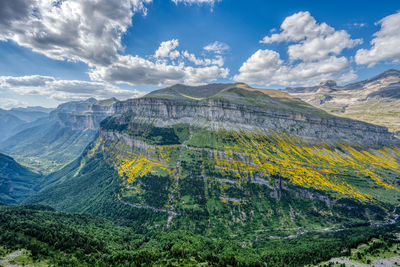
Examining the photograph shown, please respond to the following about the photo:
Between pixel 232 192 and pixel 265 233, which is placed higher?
pixel 232 192

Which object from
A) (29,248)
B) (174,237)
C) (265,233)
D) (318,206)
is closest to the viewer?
(29,248)

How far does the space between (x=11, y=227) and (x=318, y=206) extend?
784 feet

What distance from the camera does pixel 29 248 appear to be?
230ft

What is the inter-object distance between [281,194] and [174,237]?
135 meters

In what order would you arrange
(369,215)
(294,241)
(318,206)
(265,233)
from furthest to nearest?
(318,206) < (369,215) < (265,233) < (294,241)

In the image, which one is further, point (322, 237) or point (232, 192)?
point (232, 192)

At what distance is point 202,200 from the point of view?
19162 cm

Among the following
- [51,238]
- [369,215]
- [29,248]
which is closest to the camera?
[29,248]

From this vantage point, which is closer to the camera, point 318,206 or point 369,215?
point 369,215

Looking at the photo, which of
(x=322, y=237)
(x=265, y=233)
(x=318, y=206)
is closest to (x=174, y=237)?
(x=265, y=233)

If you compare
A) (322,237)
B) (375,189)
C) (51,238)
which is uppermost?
(51,238)

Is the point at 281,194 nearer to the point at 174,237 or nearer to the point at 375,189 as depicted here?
the point at 375,189

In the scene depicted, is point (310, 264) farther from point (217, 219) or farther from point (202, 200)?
point (202, 200)

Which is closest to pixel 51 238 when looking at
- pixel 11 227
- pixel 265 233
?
pixel 11 227
